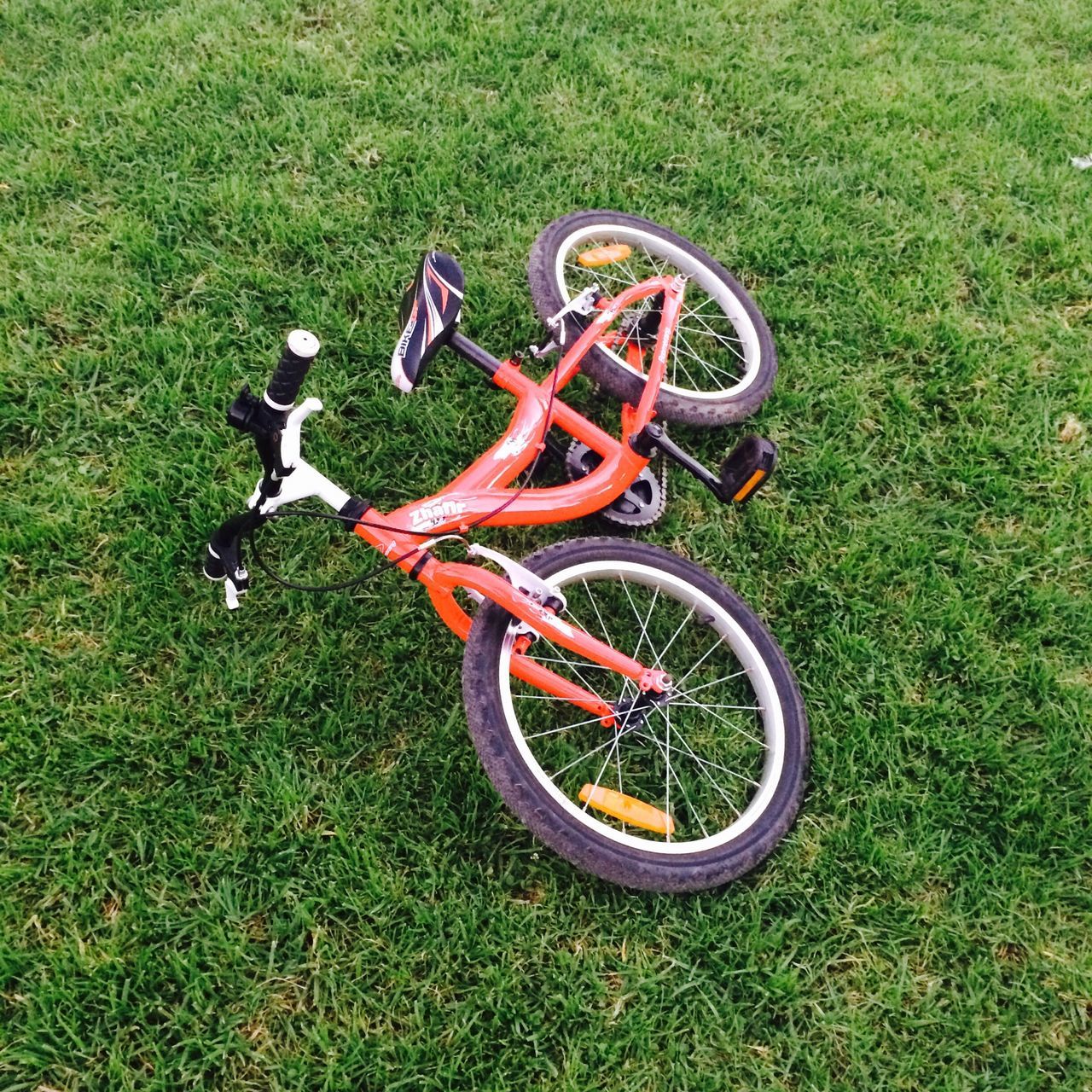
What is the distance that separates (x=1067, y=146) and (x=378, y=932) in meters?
4.87

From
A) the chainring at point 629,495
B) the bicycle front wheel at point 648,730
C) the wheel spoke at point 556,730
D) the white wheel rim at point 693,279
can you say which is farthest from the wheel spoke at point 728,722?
the white wheel rim at point 693,279

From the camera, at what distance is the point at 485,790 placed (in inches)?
100

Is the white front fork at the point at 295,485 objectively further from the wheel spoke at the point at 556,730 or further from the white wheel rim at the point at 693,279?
the white wheel rim at the point at 693,279

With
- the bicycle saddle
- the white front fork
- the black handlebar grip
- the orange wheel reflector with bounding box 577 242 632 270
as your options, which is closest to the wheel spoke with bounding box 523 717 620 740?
the white front fork

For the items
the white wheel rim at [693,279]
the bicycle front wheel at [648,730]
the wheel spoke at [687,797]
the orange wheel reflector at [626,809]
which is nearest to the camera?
the bicycle front wheel at [648,730]

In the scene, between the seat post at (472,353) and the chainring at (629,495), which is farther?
the chainring at (629,495)

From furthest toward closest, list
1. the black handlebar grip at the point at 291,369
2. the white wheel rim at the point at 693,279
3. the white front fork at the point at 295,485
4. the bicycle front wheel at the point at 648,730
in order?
the white wheel rim at the point at 693,279 < the bicycle front wheel at the point at 648,730 < the white front fork at the point at 295,485 < the black handlebar grip at the point at 291,369

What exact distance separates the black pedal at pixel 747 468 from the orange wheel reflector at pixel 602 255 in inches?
41.4

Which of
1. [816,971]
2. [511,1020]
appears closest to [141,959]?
[511,1020]

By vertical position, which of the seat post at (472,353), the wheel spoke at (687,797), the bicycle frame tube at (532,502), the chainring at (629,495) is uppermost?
the seat post at (472,353)

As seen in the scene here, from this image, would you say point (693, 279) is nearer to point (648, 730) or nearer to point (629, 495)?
point (629, 495)

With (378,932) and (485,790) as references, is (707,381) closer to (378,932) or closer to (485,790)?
(485,790)

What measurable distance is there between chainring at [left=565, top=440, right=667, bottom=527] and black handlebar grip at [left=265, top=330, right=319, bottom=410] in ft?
4.02

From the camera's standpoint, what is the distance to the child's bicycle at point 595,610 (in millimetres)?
2291
